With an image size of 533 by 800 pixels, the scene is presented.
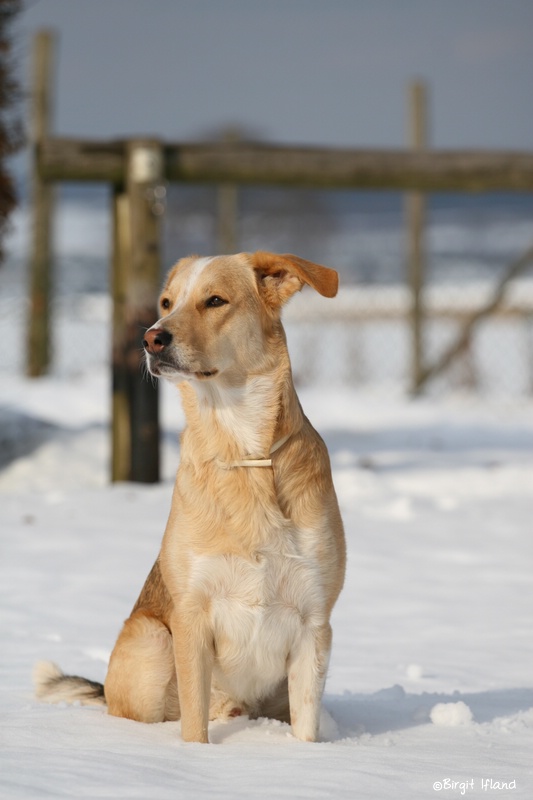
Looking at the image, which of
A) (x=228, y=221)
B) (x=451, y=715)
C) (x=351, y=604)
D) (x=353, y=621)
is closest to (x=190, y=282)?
(x=451, y=715)

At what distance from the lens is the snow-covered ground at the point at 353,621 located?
97.0 inches

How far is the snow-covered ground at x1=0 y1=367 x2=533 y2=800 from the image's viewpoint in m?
2.46

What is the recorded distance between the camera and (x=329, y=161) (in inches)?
275

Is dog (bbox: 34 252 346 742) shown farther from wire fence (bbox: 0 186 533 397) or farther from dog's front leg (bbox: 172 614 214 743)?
wire fence (bbox: 0 186 533 397)

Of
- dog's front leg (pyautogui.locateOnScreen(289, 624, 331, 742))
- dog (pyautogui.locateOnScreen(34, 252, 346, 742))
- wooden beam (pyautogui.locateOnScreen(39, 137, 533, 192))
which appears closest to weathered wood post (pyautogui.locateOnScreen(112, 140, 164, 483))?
wooden beam (pyautogui.locateOnScreen(39, 137, 533, 192))

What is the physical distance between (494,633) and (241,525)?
1961 millimetres

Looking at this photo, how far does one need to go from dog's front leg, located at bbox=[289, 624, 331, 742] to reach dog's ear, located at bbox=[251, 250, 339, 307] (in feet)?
3.06

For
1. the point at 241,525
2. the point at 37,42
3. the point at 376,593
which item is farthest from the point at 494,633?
the point at 37,42

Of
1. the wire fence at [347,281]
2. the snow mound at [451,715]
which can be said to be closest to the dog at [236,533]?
the snow mound at [451,715]

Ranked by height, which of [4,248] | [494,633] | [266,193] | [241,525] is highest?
[266,193]

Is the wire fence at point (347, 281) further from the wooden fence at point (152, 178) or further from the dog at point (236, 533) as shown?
the dog at point (236, 533)

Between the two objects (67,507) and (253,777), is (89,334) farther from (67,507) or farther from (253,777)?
(253,777)

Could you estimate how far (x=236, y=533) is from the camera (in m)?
2.80

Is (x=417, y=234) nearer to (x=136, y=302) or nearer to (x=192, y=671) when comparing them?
(x=136, y=302)
